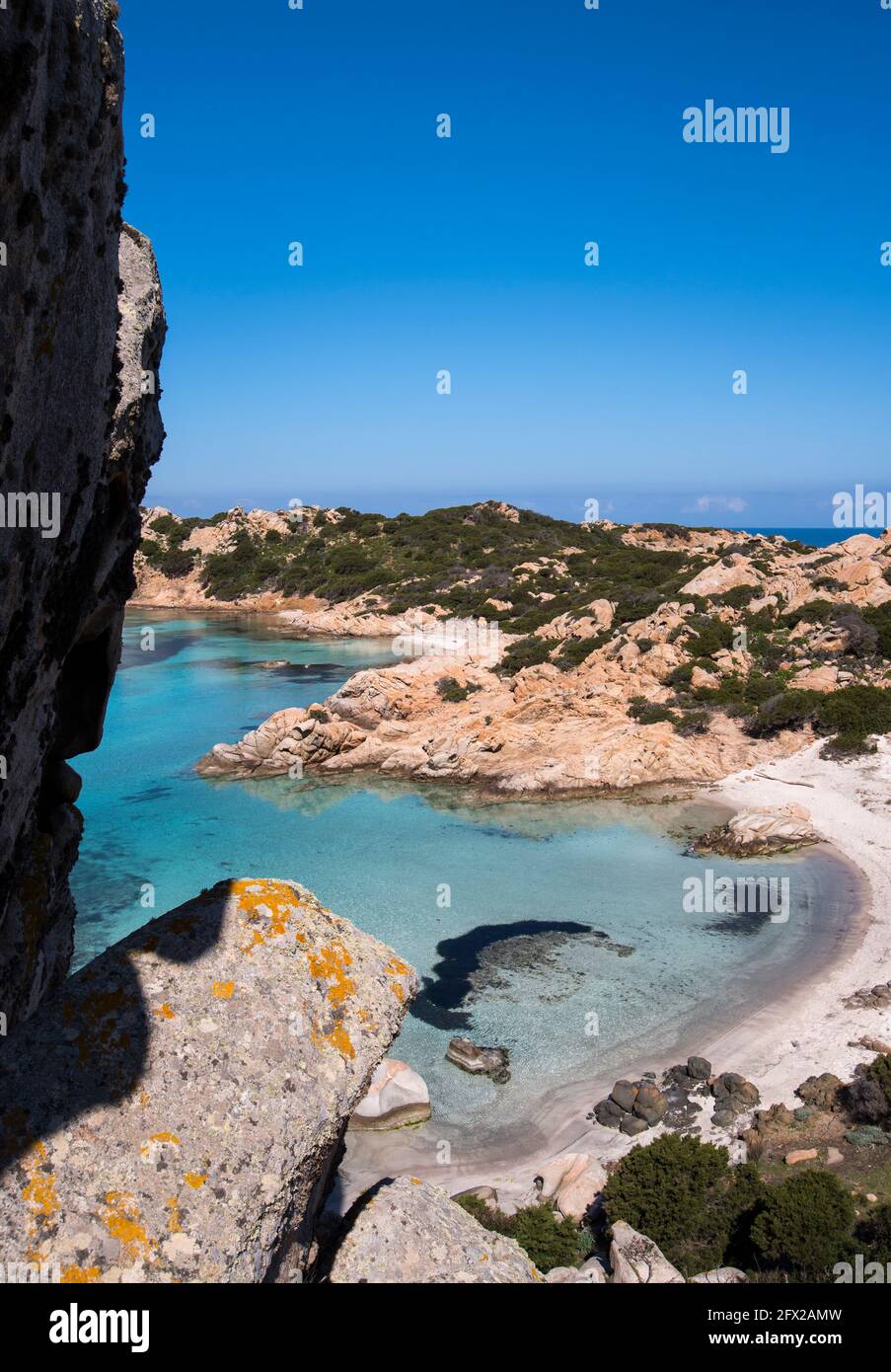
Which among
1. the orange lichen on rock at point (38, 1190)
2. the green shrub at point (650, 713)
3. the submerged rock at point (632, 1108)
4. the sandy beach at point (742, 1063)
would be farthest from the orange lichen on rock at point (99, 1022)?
the green shrub at point (650, 713)

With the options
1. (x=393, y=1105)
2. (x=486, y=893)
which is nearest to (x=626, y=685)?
(x=486, y=893)

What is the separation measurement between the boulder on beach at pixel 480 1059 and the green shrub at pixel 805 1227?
200 inches

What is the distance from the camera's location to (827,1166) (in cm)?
1017

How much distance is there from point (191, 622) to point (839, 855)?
5849 centimetres

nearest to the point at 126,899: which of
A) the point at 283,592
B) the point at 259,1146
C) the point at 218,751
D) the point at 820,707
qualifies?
the point at 218,751

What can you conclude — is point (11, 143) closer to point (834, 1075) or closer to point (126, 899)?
point (834, 1075)

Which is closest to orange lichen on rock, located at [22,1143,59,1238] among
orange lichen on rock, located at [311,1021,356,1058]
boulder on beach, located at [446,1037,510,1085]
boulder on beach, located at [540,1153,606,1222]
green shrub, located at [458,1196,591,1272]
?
orange lichen on rock, located at [311,1021,356,1058]

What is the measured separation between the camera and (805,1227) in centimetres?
841

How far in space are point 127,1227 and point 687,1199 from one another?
7603mm

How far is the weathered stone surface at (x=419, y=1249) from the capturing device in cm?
520

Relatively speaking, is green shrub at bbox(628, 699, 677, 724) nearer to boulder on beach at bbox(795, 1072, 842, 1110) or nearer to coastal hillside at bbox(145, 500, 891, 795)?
coastal hillside at bbox(145, 500, 891, 795)

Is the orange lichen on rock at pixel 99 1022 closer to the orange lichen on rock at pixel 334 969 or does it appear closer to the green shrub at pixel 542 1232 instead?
the orange lichen on rock at pixel 334 969

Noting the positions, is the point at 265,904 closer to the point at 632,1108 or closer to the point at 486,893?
the point at 632,1108

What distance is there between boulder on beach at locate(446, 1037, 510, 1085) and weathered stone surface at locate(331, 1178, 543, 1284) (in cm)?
802
